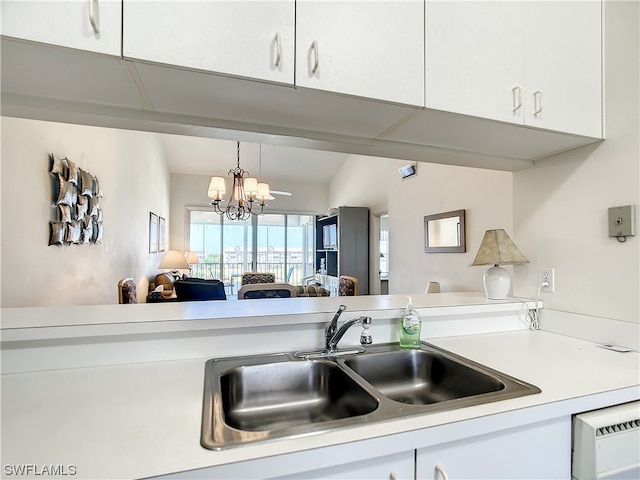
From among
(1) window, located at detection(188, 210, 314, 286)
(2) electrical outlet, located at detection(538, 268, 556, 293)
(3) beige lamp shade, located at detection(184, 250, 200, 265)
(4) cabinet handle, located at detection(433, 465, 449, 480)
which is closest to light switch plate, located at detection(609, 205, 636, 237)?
(2) electrical outlet, located at detection(538, 268, 556, 293)

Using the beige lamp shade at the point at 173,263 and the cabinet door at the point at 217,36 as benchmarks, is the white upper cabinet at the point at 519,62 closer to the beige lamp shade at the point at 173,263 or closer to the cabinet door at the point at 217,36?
the cabinet door at the point at 217,36

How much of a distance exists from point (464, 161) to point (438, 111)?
592 mm

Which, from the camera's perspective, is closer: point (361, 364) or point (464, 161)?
point (361, 364)

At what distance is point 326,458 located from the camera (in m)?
0.63

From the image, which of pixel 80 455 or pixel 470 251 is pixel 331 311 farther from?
pixel 470 251

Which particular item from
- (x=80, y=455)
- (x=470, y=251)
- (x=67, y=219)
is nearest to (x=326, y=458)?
(x=80, y=455)

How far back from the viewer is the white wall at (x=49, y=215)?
1.53m

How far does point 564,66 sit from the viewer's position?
50.0 inches

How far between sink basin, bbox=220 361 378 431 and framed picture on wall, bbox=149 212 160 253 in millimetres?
4422

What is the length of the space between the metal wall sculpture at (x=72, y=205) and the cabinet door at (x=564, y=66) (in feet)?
8.07

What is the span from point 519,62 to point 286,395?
56.9 inches

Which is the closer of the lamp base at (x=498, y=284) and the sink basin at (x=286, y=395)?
the sink basin at (x=286, y=395)

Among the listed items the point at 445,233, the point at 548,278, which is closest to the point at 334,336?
the point at 548,278

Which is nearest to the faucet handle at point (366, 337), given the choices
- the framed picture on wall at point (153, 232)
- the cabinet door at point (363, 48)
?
the cabinet door at point (363, 48)
